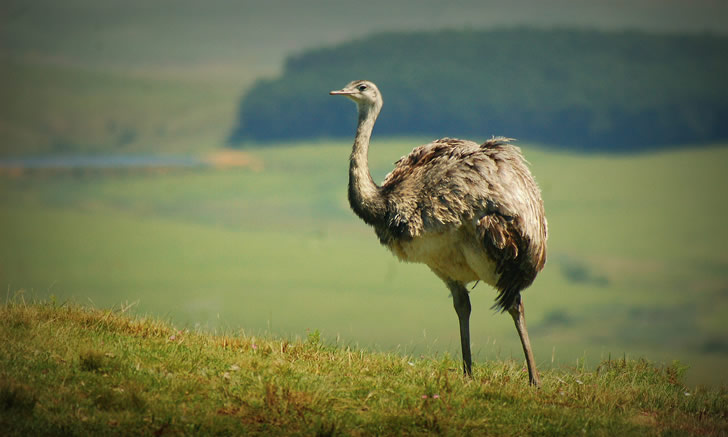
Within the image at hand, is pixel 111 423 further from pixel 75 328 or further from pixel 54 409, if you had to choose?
pixel 75 328

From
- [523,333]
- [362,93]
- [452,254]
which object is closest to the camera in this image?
[452,254]

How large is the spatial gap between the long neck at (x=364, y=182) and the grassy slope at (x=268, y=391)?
151 cm

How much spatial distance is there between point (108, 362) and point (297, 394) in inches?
70.6

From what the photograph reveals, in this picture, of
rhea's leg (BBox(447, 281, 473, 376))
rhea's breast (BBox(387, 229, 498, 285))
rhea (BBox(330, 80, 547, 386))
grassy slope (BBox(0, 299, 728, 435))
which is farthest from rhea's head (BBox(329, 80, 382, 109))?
grassy slope (BBox(0, 299, 728, 435))

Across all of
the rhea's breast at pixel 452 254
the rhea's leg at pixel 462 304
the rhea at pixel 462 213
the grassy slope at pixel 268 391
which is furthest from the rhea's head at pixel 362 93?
the grassy slope at pixel 268 391

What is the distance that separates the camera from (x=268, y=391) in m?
7.66

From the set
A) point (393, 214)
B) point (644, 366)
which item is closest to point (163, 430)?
point (393, 214)

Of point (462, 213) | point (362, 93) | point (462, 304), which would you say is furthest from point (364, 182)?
point (462, 304)

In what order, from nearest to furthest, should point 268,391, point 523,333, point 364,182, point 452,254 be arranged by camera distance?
point 268,391 → point 452,254 → point 523,333 → point 364,182

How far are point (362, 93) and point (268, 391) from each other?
13.1 feet

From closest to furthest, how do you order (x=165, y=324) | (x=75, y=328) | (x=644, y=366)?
1. (x=75, y=328)
2. (x=165, y=324)
3. (x=644, y=366)

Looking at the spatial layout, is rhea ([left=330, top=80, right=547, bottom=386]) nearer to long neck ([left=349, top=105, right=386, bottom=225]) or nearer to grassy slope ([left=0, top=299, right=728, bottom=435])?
long neck ([left=349, top=105, right=386, bottom=225])

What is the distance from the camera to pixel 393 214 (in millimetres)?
9836

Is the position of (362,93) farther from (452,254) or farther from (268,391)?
(268,391)
